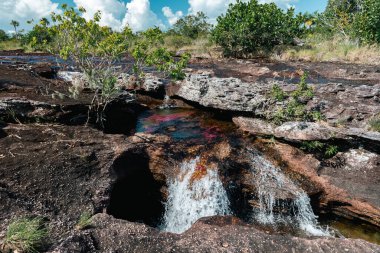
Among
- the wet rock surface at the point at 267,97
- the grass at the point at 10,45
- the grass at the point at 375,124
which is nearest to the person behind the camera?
the grass at the point at 375,124

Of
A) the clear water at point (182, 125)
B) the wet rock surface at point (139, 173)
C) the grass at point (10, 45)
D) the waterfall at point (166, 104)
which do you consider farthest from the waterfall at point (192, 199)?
the grass at point (10, 45)

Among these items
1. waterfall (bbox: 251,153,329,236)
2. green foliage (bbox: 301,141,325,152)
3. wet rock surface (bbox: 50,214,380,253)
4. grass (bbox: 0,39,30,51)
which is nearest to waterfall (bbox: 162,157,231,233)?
waterfall (bbox: 251,153,329,236)

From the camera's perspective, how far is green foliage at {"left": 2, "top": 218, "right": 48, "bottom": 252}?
392 cm

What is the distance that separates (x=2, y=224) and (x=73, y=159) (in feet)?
6.69

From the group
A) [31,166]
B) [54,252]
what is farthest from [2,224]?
[31,166]

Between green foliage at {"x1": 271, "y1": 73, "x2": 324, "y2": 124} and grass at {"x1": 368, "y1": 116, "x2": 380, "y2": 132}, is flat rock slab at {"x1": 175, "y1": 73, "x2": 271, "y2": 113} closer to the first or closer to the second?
green foliage at {"x1": 271, "y1": 73, "x2": 324, "y2": 124}

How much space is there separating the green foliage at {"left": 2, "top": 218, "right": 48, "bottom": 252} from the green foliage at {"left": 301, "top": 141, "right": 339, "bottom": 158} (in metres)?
6.69

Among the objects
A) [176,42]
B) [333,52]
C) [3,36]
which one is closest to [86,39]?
[333,52]

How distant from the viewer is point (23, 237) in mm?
3990

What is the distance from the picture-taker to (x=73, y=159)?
6.36 m

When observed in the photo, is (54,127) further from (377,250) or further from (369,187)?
(369,187)

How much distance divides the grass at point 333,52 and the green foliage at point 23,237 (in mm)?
23986

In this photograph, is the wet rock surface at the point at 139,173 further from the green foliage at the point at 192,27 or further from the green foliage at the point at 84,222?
the green foliage at the point at 192,27

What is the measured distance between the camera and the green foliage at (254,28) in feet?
90.5
